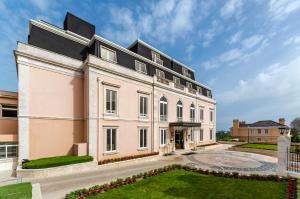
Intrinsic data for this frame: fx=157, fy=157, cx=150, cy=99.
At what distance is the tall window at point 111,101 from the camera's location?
15.2 m

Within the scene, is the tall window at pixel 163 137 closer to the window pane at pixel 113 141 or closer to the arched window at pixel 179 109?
the arched window at pixel 179 109

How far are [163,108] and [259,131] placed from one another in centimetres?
3330

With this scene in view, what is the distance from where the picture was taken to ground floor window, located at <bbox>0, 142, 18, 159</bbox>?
38.9ft

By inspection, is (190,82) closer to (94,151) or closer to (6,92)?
(94,151)

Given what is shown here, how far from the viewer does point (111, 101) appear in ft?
51.0

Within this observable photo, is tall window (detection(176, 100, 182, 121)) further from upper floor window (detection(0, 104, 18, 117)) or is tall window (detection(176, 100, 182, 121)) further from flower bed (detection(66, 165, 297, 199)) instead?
upper floor window (detection(0, 104, 18, 117))

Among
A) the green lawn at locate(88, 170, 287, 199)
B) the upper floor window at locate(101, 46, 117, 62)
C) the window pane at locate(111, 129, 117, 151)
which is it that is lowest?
the green lawn at locate(88, 170, 287, 199)

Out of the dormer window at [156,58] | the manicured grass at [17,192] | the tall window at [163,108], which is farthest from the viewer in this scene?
the dormer window at [156,58]

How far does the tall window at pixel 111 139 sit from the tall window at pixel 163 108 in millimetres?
7153

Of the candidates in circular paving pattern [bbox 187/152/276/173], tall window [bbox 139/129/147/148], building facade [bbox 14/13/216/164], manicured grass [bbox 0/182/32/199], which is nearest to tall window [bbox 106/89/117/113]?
building facade [bbox 14/13/216/164]

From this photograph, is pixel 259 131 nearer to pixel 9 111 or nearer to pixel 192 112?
pixel 192 112

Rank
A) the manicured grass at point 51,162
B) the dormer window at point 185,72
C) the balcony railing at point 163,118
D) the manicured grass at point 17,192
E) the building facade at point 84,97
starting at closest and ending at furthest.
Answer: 1. the manicured grass at point 17,192
2. the manicured grass at point 51,162
3. the building facade at point 84,97
4. the balcony railing at point 163,118
5. the dormer window at point 185,72

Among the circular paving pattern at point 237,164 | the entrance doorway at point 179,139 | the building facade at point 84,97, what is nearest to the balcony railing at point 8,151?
the building facade at point 84,97

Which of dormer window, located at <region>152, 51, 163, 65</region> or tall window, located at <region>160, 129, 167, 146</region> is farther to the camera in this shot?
dormer window, located at <region>152, 51, 163, 65</region>
